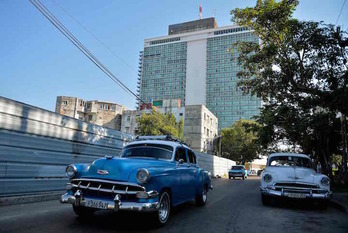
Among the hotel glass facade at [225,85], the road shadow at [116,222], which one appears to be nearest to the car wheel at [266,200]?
the road shadow at [116,222]

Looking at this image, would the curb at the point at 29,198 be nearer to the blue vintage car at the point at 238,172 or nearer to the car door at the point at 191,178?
the car door at the point at 191,178

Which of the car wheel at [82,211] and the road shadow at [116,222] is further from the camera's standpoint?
the car wheel at [82,211]

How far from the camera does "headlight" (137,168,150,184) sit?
15.5 feet

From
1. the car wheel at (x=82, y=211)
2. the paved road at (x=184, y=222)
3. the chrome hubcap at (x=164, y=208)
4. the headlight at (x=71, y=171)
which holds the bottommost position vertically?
the paved road at (x=184, y=222)

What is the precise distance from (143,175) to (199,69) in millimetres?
131555

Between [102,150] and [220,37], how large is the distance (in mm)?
125000

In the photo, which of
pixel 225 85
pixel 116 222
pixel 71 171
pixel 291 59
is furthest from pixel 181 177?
pixel 225 85

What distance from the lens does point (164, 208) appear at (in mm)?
5430

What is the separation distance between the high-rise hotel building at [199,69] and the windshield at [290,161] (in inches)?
4368

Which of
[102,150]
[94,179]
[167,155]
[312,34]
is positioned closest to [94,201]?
[94,179]

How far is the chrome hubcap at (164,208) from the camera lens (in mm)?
5219

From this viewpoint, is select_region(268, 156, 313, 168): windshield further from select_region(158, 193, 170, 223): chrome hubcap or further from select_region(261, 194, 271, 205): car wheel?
select_region(158, 193, 170, 223): chrome hubcap

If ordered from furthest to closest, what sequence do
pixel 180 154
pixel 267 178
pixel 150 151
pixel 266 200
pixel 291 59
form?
pixel 291 59 < pixel 266 200 < pixel 267 178 < pixel 180 154 < pixel 150 151

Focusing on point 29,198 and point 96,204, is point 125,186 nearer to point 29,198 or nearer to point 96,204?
point 96,204
